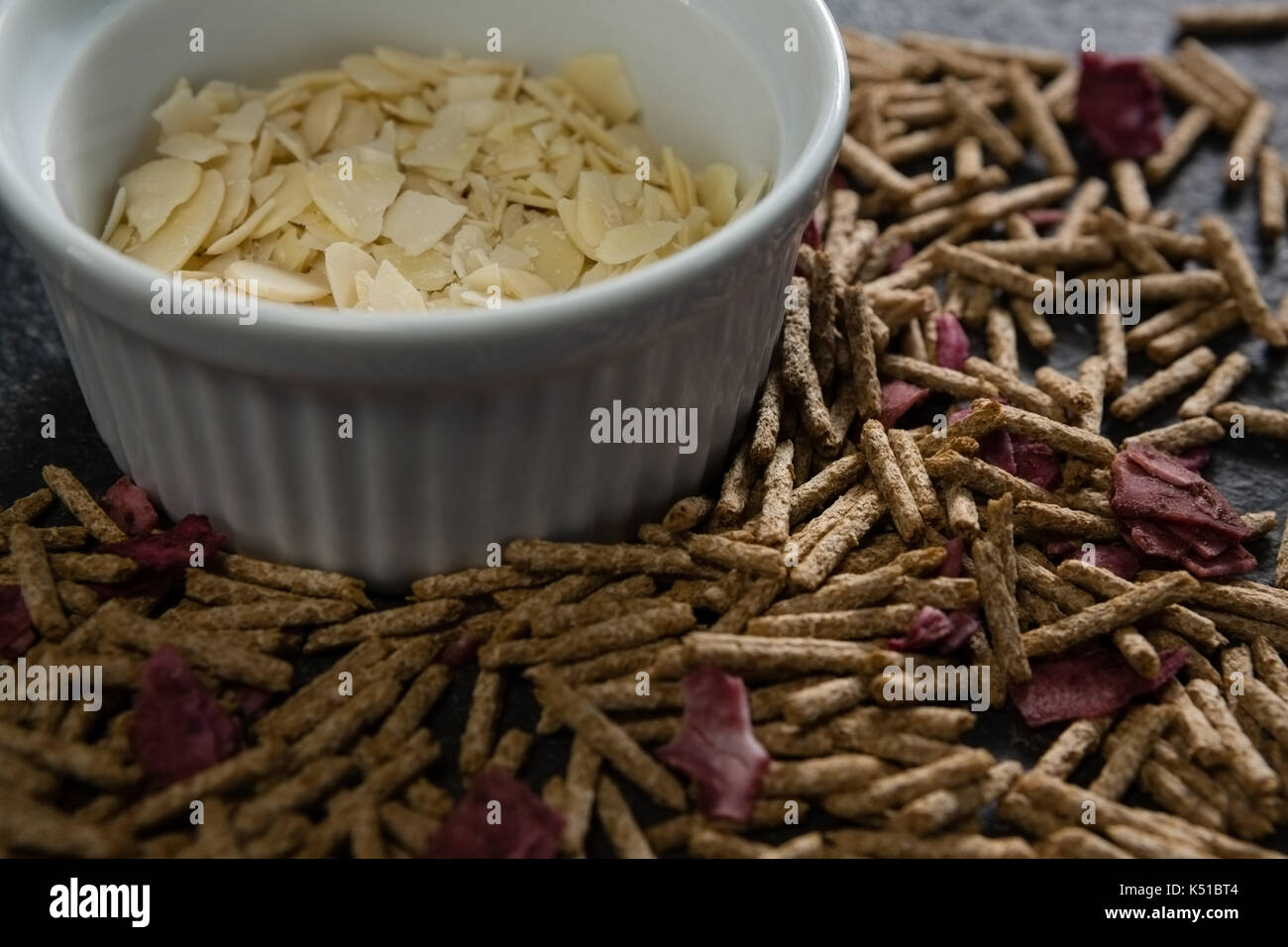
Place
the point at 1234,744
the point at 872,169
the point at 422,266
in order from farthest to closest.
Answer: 1. the point at 872,169
2. the point at 422,266
3. the point at 1234,744

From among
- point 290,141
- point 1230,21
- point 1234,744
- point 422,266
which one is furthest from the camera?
point 1230,21

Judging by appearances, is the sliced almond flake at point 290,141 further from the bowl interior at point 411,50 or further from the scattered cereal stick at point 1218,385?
the scattered cereal stick at point 1218,385

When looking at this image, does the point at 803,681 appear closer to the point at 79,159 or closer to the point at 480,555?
the point at 480,555

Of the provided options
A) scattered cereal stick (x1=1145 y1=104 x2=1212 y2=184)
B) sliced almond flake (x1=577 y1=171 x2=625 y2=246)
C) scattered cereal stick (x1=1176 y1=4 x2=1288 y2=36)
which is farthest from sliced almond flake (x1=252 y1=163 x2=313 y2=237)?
scattered cereal stick (x1=1176 y1=4 x2=1288 y2=36)

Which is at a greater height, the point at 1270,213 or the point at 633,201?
the point at 633,201

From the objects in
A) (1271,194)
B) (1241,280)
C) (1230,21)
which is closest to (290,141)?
(1241,280)

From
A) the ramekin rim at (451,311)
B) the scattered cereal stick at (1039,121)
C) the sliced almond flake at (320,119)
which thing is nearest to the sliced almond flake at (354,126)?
the sliced almond flake at (320,119)

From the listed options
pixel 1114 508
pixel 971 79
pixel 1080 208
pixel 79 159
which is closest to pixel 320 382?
pixel 79 159

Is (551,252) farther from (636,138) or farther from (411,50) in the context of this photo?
(411,50)
